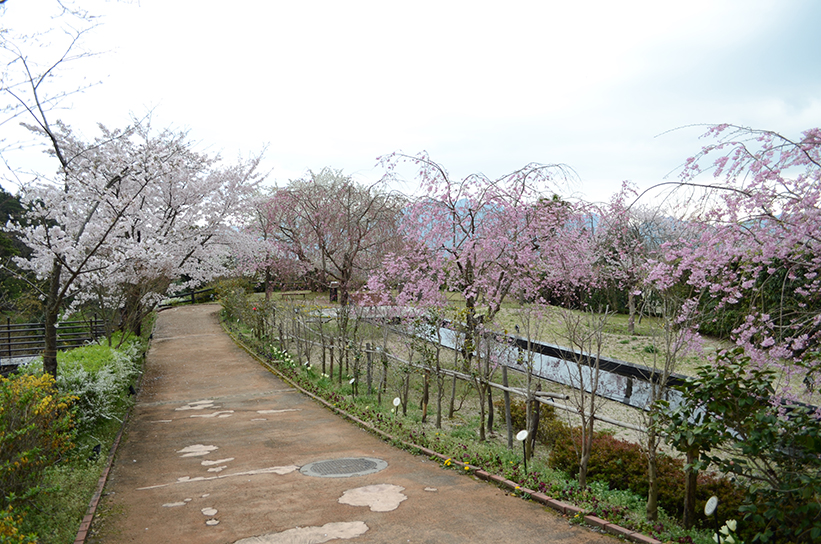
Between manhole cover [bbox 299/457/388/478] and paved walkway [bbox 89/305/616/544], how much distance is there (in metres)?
0.08

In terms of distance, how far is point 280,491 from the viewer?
18.2 feet

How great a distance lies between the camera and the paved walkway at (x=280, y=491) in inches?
179

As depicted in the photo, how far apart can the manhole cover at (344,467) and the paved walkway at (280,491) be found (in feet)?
0.28

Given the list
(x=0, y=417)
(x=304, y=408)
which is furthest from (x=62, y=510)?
(x=304, y=408)

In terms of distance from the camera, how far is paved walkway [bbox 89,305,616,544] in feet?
14.9

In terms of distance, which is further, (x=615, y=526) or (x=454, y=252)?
(x=454, y=252)

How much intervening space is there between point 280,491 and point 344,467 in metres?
0.99

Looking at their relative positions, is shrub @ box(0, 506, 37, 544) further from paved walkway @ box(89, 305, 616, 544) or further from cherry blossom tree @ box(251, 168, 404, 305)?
cherry blossom tree @ box(251, 168, 404, 305)

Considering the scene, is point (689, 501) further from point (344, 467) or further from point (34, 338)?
point (34, 338)

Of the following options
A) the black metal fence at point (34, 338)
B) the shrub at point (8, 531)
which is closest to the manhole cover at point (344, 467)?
the shrub at point (8, 531)

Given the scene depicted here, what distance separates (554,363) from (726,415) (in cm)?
882

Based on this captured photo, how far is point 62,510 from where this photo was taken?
5.02 m

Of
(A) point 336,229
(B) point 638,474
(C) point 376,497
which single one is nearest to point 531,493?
(B) point 638,474

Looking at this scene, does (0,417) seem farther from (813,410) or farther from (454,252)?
(454,252)
